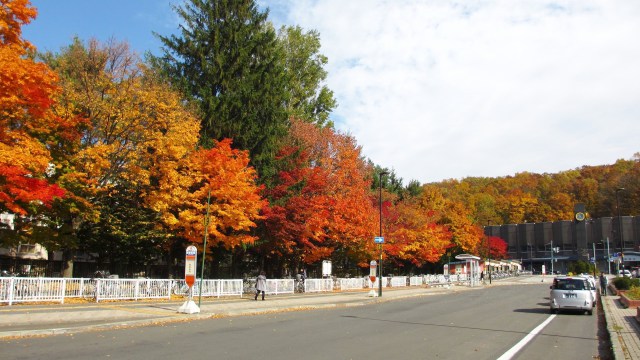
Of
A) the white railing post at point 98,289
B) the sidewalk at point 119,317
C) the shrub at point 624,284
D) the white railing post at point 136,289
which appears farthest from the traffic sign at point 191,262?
the shrub at point 624,284

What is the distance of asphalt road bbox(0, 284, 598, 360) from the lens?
35.5ft

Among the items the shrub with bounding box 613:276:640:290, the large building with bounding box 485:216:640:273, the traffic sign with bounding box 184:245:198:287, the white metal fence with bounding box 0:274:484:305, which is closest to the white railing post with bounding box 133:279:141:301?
the white metal fence with bounding box 0:274:484:305

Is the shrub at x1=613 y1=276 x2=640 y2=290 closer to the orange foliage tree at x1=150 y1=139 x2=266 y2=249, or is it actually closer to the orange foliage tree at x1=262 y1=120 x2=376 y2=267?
the orange foliage tree at x1=262 y1=120 x2=376 y2=267

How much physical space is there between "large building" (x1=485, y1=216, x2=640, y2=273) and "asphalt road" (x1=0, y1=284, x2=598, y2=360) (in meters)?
113

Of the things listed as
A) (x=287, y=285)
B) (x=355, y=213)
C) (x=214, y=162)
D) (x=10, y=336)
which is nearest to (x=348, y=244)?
(x=355, y=213)

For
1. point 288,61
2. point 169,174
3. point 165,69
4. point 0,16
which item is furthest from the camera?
point 288,61

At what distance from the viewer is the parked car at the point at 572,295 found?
74.6ft

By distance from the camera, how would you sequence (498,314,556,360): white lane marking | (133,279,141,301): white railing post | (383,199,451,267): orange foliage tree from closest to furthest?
(498,314,556,360): white lane marking, (133,279,141,301): white railing post, (383,199,451,267): orange foliage tree

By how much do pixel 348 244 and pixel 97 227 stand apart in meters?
21.2

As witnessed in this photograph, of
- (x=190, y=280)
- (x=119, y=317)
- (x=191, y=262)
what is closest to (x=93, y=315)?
(x=119, y=317)

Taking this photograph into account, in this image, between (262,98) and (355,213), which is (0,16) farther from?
(355,213)

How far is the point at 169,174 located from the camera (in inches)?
1077

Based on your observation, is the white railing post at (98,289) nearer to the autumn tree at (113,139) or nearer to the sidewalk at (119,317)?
the sidewalk at (119,317)

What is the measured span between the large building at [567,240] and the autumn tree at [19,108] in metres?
Result: 119
